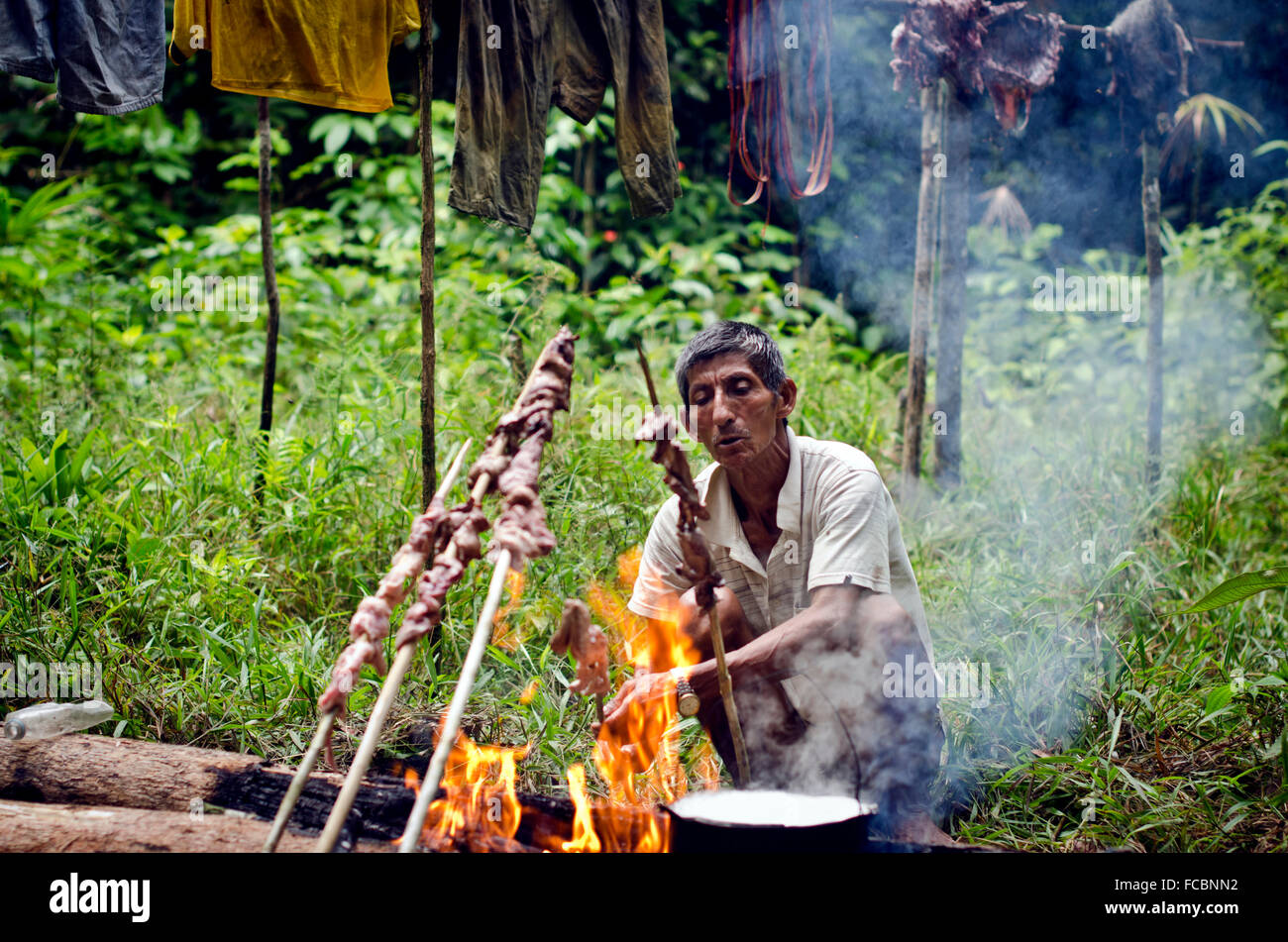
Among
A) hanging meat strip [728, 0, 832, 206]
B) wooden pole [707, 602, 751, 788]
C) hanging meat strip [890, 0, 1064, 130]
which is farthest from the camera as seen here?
hanging meat strip [890, 0, 1064, 130]

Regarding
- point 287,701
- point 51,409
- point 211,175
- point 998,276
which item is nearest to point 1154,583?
point 287,701

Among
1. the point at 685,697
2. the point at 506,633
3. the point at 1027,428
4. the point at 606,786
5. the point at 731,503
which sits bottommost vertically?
the point at 606,786

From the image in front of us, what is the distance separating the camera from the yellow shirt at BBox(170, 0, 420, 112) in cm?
338

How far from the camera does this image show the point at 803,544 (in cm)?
314

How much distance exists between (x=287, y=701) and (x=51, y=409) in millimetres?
2635

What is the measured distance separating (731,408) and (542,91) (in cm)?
168

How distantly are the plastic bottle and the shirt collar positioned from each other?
223cm

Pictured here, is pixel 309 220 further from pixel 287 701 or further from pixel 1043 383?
pixel 1043 383

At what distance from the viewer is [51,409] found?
16.2ft

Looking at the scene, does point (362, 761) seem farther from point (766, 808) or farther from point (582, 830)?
point (766, 808)

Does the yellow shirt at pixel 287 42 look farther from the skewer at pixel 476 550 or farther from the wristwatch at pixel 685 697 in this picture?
the wristwatch at pixel 685 697

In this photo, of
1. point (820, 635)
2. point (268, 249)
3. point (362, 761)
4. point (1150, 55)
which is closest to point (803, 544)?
point (820, 635)

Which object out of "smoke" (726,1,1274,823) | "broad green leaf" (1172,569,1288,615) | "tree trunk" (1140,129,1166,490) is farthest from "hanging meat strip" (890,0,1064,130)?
"broad green leaf" (1172,569,1288,615)

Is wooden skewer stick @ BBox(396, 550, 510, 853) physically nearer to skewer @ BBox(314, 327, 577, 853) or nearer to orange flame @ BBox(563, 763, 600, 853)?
skewer @ BBox(314, 327, 577, 853)
